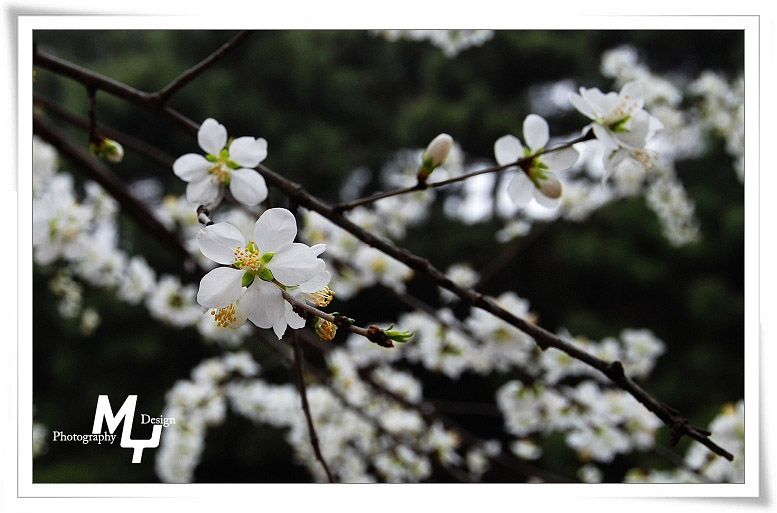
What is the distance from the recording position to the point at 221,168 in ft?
2.18

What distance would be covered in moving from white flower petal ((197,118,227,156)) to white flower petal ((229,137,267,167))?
0.02 m

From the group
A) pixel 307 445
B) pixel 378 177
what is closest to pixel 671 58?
pixel 378 177

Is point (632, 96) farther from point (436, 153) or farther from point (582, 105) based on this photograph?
point (436, 153)

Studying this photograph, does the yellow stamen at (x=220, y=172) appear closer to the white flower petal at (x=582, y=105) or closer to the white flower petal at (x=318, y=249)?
the white flower petal at (x=318, y=249)

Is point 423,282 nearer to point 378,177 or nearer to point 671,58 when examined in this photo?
point 378,177

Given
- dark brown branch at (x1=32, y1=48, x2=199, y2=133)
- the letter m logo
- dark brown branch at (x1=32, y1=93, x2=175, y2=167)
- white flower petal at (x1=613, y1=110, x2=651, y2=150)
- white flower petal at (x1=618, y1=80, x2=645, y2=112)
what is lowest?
the letter m logo

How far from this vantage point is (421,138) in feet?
14.3

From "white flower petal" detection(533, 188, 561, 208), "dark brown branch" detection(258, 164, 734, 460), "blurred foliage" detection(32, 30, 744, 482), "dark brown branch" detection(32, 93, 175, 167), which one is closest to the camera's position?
"dark brown branch" detection(258, 164, 734, 460)

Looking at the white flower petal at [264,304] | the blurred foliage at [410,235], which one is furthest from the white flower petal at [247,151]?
the blurred foliage at [410,235]

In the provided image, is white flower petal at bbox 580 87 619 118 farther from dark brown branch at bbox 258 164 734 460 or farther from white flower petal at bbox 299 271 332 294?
white flower petal at bbox 299 271 332 294

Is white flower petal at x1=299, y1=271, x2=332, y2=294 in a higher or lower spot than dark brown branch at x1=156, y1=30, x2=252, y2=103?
lower

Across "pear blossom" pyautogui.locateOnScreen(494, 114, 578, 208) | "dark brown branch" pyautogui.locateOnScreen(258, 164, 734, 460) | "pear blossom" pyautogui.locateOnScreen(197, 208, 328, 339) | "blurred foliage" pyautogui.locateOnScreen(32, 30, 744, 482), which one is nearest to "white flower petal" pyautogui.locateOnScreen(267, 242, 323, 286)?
"pear blossom" pyautogui.locateOnScreen(197, 208, 328, 339)

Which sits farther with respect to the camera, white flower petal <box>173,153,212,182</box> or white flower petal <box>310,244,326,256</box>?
white flower petal <box>173,153,212,182</box>

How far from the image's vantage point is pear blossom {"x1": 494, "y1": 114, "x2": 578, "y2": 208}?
0.68m
